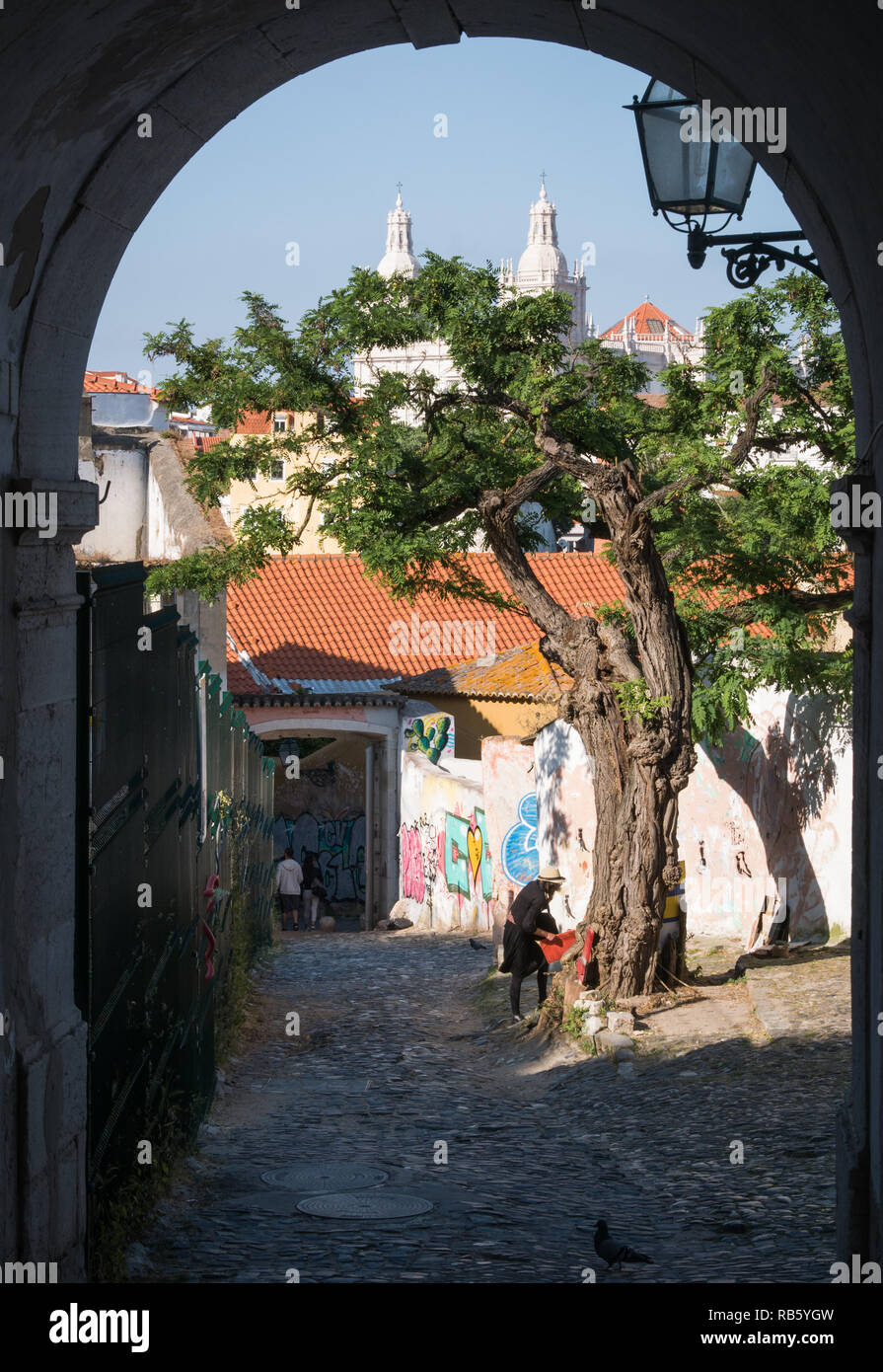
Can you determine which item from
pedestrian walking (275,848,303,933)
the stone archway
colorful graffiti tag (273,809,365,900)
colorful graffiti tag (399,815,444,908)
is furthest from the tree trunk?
colorful graffiti tag (273,809,365,900)

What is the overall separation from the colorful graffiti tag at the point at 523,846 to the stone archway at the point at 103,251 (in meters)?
14.8

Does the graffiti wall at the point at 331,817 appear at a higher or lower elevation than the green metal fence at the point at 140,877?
lower

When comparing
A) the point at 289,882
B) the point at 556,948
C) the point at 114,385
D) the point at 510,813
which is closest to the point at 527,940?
the point at 556,948

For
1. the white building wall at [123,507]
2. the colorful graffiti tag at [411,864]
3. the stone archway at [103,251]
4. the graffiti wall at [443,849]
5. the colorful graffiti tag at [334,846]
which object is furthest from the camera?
the colorful graffiti tag at [334,846]

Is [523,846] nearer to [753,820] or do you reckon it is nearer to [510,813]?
[510,813]

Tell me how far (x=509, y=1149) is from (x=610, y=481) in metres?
5.64

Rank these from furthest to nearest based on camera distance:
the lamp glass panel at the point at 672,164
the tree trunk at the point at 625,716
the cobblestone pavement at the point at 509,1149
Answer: the tree trunk at the point at 625,716
the lamp glass panel at the point at 672,164
the cobblestone pavement at the point at 509,1149

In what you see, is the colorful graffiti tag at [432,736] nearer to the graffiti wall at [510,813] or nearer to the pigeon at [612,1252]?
the graffiti wall at [510,813]

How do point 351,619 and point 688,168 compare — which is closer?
point 688,168

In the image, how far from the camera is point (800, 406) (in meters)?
12.9

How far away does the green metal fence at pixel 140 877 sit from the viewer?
5.46 metres

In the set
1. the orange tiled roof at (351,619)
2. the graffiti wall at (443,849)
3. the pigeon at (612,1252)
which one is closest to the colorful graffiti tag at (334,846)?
the orange tiled roof at (351,619)

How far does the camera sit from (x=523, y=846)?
65.4 feet

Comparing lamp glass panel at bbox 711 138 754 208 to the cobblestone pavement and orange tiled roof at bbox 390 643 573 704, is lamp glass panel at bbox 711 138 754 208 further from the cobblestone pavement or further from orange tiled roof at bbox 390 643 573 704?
orange tiled roof at bbox 390 643 573 704
